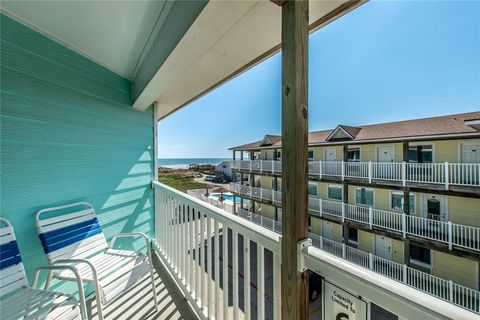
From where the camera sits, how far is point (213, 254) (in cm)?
138

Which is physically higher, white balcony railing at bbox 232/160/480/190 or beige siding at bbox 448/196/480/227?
white balcony railing at bbox 232/160/480/190

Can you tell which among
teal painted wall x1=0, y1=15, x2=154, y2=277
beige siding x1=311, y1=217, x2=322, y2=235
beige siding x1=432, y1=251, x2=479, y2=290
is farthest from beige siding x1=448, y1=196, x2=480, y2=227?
teal painted wall x1=0, y1=15, x2=154, y2=277

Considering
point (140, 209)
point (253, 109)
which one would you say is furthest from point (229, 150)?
point (140, 209)

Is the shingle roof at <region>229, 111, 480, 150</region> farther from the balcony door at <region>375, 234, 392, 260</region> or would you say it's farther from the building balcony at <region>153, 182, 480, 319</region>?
the balcony door at <region>375, 234, 392, 260</region>

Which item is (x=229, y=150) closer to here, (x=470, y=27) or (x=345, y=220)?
(x=345, y=220)

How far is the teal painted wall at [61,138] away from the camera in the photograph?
4.61 ft

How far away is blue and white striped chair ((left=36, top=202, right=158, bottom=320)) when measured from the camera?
136cm

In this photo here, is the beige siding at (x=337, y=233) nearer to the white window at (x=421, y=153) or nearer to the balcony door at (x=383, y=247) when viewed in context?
the balcony door at (x=383, y=247)

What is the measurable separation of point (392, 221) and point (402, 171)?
1.32 metres

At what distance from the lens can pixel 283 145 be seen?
0.73 m

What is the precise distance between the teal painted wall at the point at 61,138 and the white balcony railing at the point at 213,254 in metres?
0.52

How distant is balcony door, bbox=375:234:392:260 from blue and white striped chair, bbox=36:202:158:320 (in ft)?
13.3

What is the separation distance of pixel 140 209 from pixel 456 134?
3.10 metres

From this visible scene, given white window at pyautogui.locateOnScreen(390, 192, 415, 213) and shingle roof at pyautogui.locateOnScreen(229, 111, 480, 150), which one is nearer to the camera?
shingle roof at pyautogui.locateOnScreen(229, 111, 480, 150)
